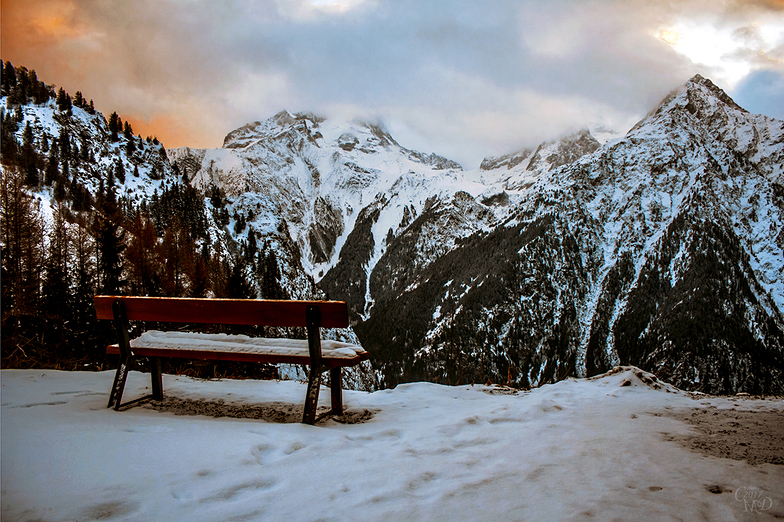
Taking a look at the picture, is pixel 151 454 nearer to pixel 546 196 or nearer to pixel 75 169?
pixel 75 169

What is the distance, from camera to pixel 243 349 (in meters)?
4.38

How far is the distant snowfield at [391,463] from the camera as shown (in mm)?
2242

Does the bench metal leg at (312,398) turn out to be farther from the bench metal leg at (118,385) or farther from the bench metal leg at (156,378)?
the bench metal leg at (156,378)

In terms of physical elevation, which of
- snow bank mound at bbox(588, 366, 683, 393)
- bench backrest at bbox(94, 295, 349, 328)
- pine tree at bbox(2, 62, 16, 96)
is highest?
pine tree at bbox(2, 62, 16, 96)

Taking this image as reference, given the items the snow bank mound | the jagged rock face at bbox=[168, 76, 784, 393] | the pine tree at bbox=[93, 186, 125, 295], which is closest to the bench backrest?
the snow bank mound

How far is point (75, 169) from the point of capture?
7225 centimetres

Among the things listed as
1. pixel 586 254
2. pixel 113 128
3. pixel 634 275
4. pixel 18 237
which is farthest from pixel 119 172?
pixel 634 275

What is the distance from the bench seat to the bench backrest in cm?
35

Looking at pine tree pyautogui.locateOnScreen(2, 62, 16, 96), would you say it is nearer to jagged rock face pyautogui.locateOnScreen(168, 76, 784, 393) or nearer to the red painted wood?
jagged rock face pyautogui.locateOnScreen(168, 76, 784, 393)

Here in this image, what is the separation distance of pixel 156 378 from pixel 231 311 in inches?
71.2

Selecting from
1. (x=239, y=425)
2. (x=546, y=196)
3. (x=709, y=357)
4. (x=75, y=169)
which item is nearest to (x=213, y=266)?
(x=239, y=425)

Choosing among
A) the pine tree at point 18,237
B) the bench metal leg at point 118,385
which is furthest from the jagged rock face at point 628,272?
the bench metal leg at point 118,385

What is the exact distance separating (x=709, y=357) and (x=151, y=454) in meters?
130

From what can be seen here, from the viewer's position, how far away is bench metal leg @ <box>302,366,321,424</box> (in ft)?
13.2
